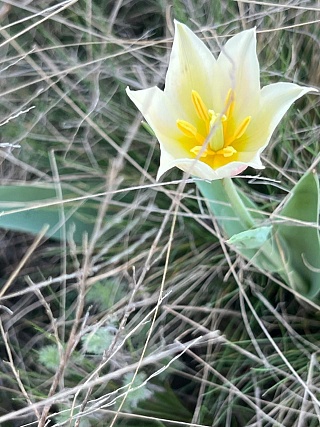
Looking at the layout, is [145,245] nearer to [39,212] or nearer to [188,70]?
[39,212]

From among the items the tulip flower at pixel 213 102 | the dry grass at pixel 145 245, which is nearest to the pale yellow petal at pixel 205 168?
the tulip flower at pixel 213 102

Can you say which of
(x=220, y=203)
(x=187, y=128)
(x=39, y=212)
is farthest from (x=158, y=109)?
(x=39, y=212)

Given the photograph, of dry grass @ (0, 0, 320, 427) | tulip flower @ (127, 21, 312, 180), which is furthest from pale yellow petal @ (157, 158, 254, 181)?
dry grass @ (0, 0, 320, 427)

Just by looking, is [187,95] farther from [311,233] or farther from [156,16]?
[156,16]

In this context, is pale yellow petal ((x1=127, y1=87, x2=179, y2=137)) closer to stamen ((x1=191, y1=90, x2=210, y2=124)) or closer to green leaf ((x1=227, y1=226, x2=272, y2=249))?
stamen ((x1=191, y1=90, x2=210, y2=124))

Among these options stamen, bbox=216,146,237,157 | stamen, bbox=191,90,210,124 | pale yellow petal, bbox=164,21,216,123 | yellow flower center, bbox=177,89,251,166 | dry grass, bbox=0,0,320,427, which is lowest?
dry grass, bbox=0,0,320,427

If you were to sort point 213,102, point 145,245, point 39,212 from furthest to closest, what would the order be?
point 145,245, point 39,212, point 213,102

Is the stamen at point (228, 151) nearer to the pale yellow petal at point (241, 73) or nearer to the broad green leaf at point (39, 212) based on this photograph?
the pale yellow petal at point (241, 73)
